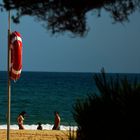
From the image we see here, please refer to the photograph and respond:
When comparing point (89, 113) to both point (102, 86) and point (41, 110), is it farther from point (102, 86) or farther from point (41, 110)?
point (41, 110)

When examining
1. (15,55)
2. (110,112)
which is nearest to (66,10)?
(110,112)

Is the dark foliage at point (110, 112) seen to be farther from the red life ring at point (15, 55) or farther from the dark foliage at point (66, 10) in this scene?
the red life ring at point (15, 55)

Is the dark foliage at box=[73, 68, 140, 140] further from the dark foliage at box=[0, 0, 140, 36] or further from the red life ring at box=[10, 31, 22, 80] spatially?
the red life ring at box=[10, 31, 22, 80]

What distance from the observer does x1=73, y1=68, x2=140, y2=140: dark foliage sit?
24.6 feet

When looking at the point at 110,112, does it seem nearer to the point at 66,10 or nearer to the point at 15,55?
the point at 66,10

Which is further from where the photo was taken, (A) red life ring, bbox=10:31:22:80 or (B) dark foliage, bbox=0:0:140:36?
(A) red life ring, bbox=10:31:22:80

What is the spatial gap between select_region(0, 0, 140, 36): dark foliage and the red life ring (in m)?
5.61

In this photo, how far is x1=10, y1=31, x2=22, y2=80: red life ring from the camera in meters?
13.8

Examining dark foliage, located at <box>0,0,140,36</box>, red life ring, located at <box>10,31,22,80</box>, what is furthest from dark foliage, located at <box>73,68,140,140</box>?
red life ring, located at <box>10,31,22,80</box>

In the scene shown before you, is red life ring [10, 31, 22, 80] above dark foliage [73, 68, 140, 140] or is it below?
above

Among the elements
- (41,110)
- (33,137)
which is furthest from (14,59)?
(41,110)

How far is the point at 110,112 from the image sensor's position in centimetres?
764

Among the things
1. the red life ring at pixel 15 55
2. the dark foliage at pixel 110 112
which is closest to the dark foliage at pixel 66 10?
the dark foliage at pixel 110 112

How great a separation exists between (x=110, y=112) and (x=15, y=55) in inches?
252
